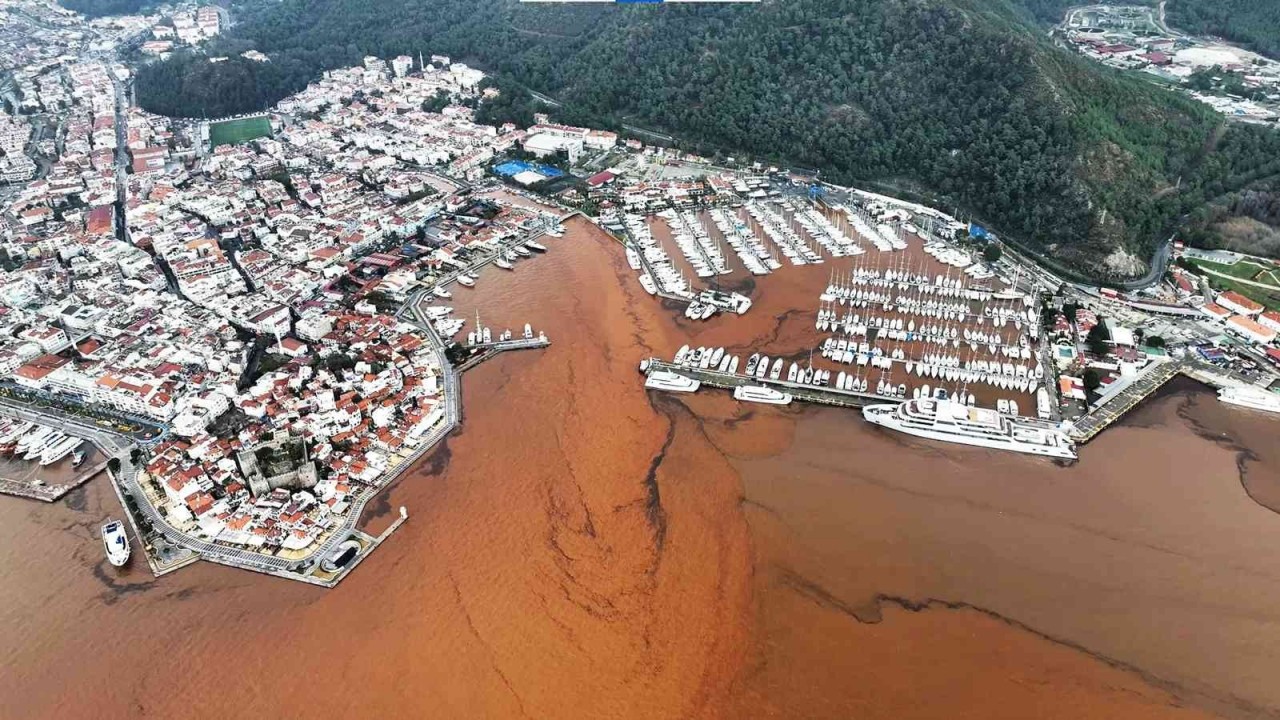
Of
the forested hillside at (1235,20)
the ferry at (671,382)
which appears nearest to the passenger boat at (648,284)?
the ferry at (671,382)

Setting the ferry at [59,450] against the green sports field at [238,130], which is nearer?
the ferry at [59,450]

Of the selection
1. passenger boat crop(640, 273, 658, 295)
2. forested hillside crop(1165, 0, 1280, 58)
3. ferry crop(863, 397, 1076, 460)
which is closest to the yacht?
passenger boat crop(640, 273, 658, 295)

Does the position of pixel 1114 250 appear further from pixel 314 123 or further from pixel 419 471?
pixel 314 123

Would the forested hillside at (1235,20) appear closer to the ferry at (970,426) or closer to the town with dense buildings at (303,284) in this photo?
the town with dense buildings at (303,284)

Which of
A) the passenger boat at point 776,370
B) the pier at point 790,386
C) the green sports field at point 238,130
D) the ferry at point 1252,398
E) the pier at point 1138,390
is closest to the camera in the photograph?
the pier at point 1138,390

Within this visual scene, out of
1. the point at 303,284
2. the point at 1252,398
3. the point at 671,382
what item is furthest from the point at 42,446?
the point at 1252,398

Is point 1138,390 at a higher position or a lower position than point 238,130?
lower

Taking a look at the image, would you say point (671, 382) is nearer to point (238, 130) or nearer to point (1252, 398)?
point (1252, 398)

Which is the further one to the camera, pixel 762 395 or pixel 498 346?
pixel 498 346
